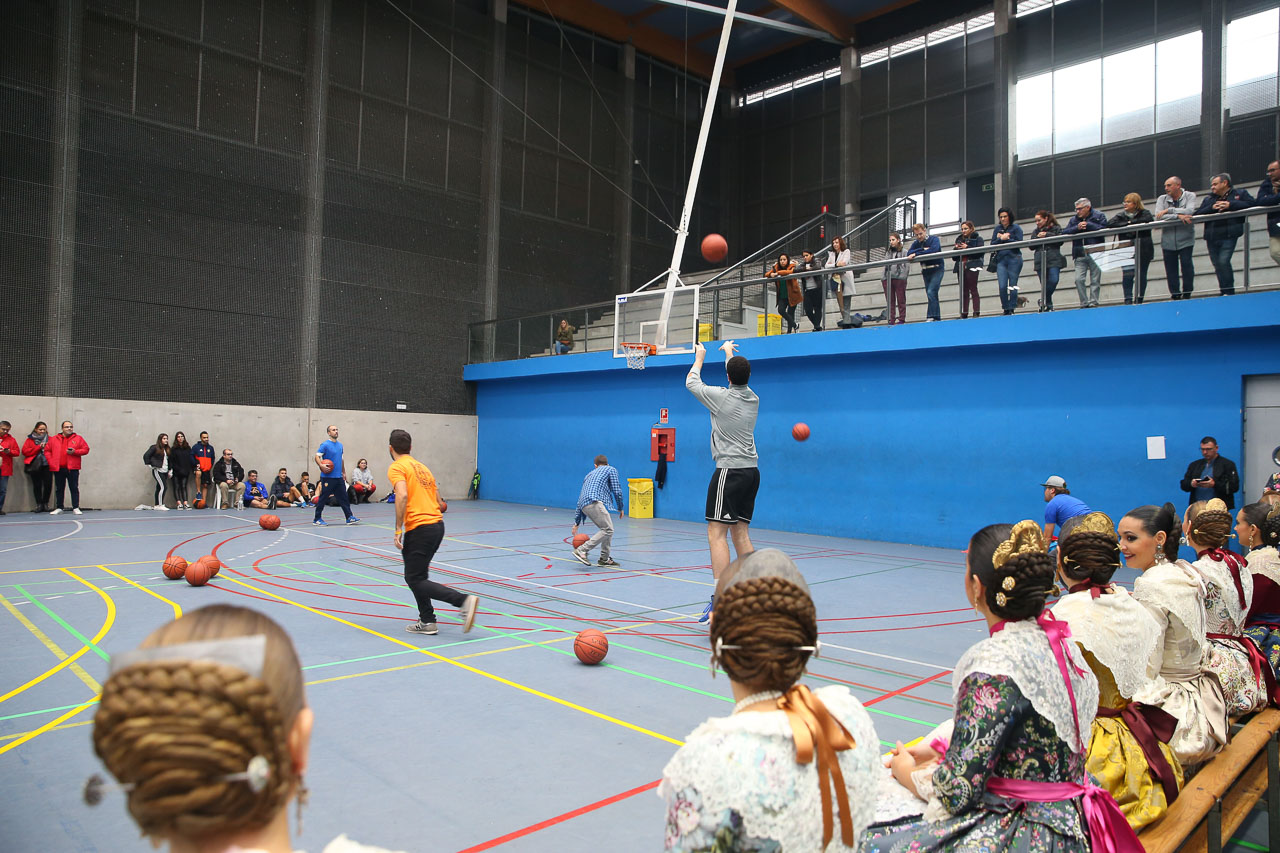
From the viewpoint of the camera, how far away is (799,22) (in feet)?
80.9

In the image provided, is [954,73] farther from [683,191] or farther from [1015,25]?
[683,191]

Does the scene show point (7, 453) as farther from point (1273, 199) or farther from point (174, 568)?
point (1273, 199)

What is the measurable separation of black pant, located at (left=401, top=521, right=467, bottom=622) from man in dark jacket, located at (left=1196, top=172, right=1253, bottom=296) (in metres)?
10.6

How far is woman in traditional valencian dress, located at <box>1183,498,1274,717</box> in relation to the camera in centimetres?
405

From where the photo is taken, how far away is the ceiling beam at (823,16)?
22625 millimetres

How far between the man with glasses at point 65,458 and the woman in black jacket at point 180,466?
161 cm

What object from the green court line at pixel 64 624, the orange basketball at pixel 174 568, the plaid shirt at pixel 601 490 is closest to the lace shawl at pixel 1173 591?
the green court line at pixel 64 624

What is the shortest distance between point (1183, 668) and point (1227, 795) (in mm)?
561

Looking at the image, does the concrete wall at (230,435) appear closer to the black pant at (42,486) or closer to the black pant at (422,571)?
the black pant at (42,486)

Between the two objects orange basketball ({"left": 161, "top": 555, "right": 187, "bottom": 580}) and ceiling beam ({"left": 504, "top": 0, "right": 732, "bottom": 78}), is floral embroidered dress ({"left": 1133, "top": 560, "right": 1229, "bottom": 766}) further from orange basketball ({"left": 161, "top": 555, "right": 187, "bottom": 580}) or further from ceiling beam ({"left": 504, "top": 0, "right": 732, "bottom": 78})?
ceiling beam ({"left": 504, "top": 0, "right": 732, "bottom": 78})

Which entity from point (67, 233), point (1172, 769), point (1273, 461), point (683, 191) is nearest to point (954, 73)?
point (683, 191)

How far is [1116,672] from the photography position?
2.98 meters

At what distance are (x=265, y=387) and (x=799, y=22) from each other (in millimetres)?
18409

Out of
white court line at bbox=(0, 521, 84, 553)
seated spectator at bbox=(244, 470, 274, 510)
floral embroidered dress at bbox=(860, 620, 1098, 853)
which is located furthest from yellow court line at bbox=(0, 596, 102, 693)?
seated spectator at bbox=(244, 470, 274, 510)
